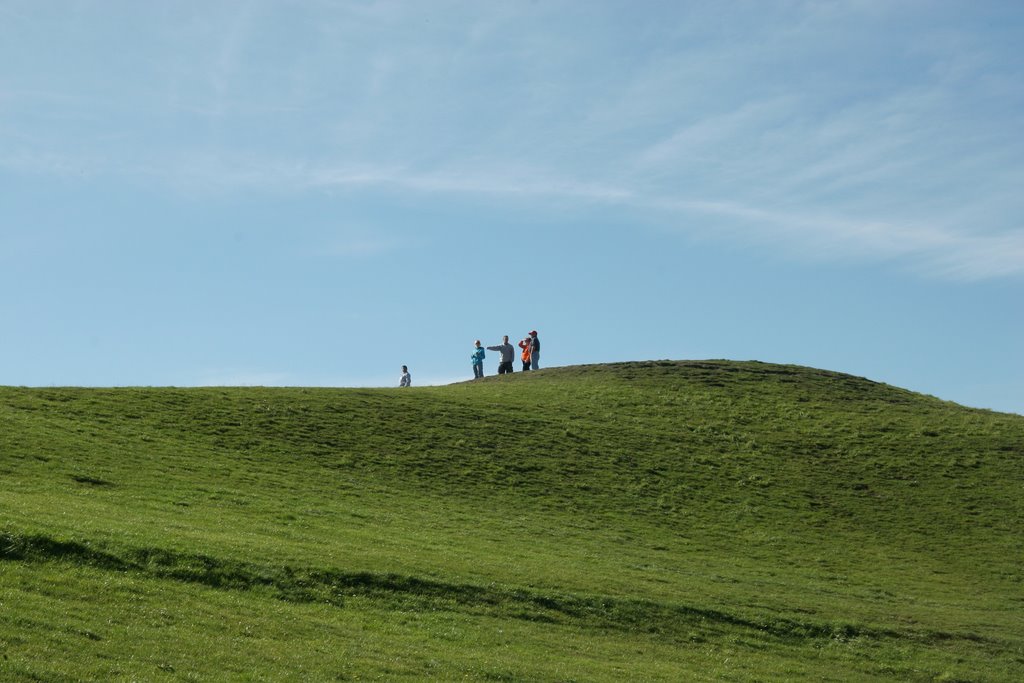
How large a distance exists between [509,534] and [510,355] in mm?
35027

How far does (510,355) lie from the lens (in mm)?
74062

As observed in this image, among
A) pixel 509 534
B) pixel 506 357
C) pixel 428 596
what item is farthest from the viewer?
pixel 506 357

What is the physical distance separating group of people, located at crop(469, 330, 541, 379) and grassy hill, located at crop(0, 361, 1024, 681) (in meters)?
4.34

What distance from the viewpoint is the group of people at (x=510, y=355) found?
7388 centimetres

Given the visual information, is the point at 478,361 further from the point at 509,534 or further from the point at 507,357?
the point at 509,534

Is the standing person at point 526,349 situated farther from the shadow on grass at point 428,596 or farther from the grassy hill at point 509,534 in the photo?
the shadow on grass at point 428,596

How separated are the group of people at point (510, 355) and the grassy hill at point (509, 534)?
14.3 feet

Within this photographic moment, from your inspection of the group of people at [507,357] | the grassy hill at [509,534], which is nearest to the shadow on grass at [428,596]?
the grassy hill at [509,534]

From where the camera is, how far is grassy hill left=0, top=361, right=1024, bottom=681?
77.5 feet

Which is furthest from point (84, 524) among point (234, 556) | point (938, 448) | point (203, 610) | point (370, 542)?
point (938, 448)

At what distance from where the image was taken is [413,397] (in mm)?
60969

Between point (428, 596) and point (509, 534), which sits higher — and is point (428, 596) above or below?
below

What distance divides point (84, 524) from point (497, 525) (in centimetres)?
1617

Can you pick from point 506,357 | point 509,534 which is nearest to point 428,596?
point 509,534
